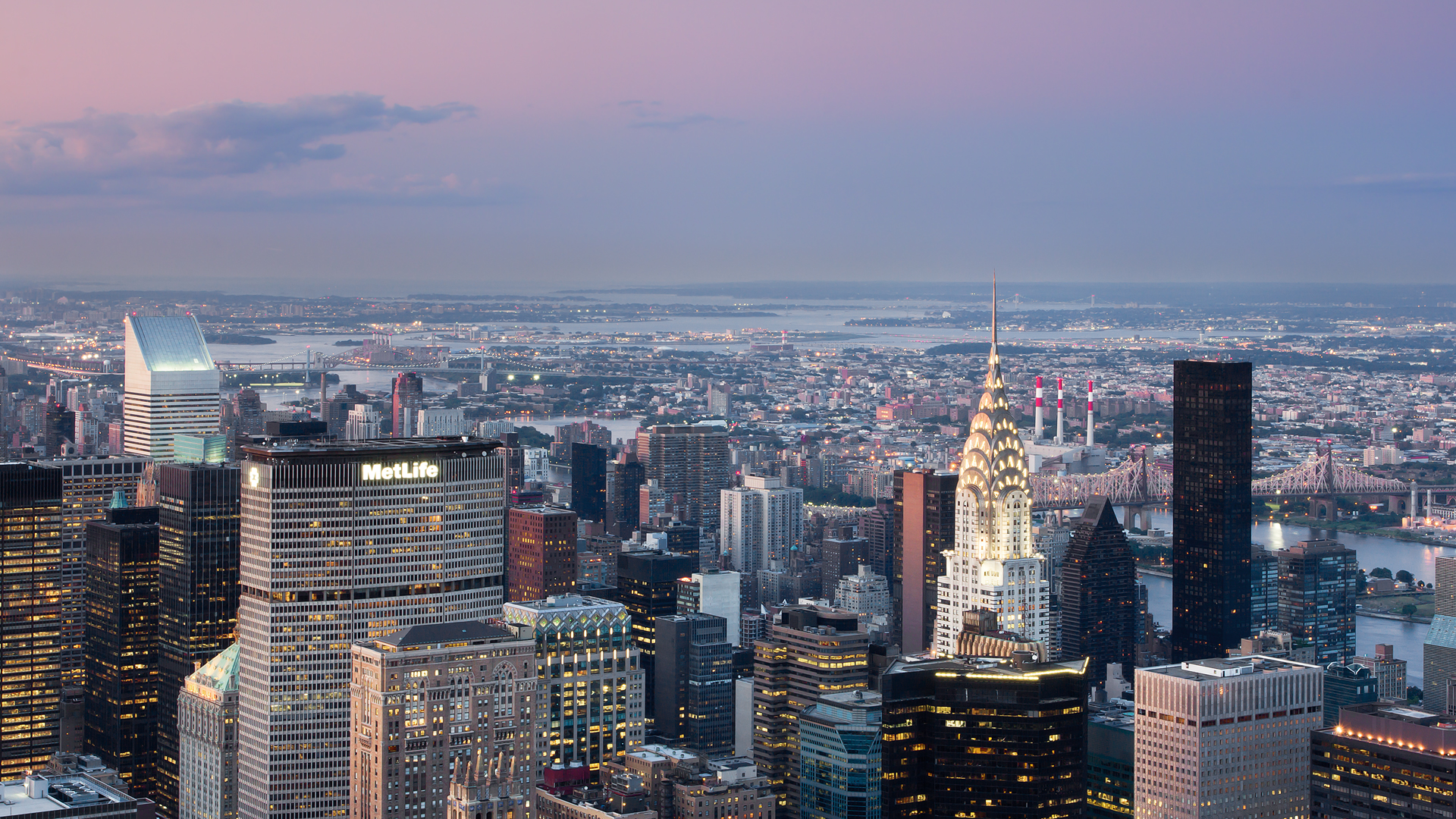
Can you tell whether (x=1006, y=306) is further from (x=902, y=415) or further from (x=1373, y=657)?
(x=1373, y=657)

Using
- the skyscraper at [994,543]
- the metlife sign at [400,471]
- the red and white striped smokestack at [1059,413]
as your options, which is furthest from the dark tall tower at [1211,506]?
the metlife sign at [400,471]

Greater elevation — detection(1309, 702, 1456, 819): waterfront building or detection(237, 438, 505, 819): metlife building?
detection(237, 438, 505, 819): metlife building

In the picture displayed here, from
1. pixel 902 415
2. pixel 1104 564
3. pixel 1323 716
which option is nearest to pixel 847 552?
pixel 1104 564

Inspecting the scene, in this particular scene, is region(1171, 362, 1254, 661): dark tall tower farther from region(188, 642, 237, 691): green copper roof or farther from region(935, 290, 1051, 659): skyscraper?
region(188, 642, 237, 691): green copper roof

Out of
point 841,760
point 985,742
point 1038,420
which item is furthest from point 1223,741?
point 1038,420

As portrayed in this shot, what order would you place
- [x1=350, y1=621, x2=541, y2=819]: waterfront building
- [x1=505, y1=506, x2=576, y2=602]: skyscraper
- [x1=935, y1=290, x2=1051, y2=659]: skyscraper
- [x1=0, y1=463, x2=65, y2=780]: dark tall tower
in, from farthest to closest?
1. [x1=505, y1=506, x2=576, y2=602]: skyscraper
2. [x1=935, y1=290, x2=1051, y2=659]: skyscraper
3. [x1=0, y1=463, x2=65, y2=780]: dark tall tower
4. [x1=350, y1=621, x2=541, y2=819]: waterfront building

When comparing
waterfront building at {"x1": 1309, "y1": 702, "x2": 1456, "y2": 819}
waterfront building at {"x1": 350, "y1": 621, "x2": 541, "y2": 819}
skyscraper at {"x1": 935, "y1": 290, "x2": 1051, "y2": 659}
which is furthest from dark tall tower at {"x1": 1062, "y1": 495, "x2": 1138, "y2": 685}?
waterfront building at {"x1": 350, "y1": 621, "x2": 541, "y2": 819}
